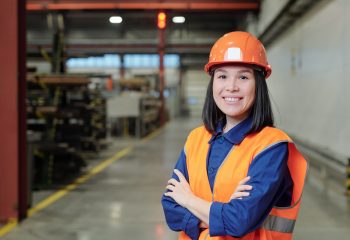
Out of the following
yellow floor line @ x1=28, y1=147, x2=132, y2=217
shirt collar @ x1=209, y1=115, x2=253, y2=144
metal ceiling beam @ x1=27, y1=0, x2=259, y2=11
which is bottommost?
yellow floor line @ x1=28, y1=147, x2=132, y2=217

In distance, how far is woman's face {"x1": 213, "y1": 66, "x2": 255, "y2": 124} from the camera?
5.53 ft

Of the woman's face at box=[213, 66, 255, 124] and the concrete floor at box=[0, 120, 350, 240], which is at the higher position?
the woman's face at box=[213, 66, 255, 124]

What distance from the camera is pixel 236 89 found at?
168 cm

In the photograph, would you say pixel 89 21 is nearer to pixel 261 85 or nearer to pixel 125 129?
pixel 125 129

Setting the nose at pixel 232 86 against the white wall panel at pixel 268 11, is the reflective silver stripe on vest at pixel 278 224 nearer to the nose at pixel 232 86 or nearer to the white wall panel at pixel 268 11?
the nose at pixel 232 86

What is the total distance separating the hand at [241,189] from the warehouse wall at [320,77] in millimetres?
4967

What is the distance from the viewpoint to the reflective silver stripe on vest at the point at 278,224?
1.64 meters

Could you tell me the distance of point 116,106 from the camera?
1667cm

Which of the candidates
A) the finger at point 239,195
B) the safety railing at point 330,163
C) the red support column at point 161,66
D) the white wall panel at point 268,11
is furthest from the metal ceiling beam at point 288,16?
the red support column at point 161,66

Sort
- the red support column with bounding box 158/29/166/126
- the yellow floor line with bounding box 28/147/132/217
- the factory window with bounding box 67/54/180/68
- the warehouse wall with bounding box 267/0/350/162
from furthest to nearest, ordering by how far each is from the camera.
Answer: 1. the factory window with bounding box 67/54/180/68
2. the red support column with bounding box 158/29/166/126
3. the warehouse wall with bounding box 267/0/350/162
4. the yellow floor line with bounding box 28/147/132/217

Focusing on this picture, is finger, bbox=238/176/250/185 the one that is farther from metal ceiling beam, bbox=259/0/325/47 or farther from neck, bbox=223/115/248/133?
metal ceiling beam, bbox=259/0/325/47
